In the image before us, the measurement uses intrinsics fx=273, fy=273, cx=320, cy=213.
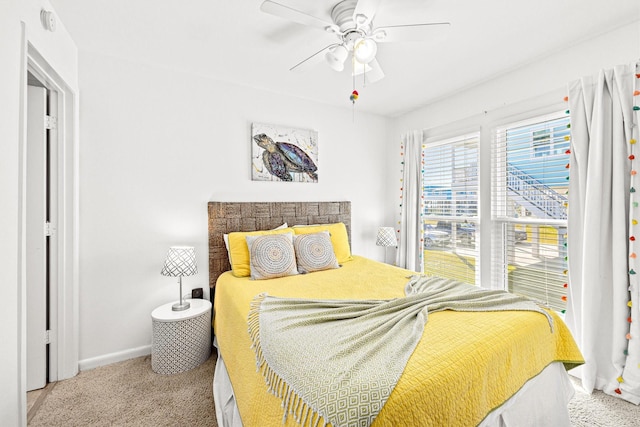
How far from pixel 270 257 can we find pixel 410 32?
75.0 inches

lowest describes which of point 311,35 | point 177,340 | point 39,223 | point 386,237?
point 177,340

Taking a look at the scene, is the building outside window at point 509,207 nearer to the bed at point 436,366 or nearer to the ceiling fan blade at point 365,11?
the bed at point 436,366

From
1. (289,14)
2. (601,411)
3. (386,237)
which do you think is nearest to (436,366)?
(601,411)

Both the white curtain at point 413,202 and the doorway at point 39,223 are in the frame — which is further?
the white curtain at point 413,202

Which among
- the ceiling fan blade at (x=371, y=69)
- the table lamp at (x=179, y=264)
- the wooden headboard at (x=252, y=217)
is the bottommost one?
the table lamp at (x=179, y=264)

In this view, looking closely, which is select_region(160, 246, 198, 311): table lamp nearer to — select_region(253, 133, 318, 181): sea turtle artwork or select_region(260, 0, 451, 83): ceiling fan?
select_region(253, 133, 318, 181): sea turtle artwork

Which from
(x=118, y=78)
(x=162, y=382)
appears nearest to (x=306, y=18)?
(x=118, y=78)

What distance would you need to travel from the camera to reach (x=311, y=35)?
2.04 m

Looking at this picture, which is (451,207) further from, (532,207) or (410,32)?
(410,32)

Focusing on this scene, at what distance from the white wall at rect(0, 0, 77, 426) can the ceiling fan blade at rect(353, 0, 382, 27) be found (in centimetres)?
165

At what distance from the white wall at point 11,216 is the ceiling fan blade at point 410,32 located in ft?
6.06

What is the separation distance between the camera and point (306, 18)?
155cm

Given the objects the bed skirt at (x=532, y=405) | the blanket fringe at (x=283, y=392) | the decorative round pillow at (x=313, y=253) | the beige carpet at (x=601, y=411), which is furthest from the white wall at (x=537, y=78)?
the blanket fringe at (x=283, y=392)

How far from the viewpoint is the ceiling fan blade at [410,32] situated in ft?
5.13
